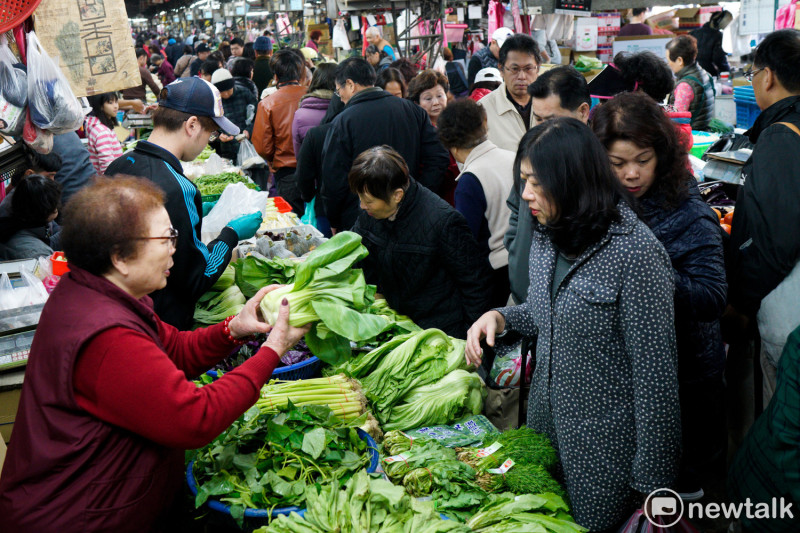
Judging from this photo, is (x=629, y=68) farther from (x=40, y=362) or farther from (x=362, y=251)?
(x=40, y=362)

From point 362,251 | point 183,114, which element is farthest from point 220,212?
point 362,251

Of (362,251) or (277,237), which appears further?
(277,237)

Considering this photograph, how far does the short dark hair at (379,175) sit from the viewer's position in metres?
3.49

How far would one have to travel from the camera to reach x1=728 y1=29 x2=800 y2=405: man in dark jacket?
9.61 ft

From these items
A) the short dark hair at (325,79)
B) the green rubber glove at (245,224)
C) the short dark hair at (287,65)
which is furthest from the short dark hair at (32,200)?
the short dark hair at (287,65)

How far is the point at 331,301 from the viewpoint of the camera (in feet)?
8.65

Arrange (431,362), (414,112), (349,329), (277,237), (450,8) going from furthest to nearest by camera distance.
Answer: (450,8) < (414,112) < (277,237) < (431,362) < (349,329)

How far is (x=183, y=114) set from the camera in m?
3.22

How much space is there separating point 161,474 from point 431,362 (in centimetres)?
149

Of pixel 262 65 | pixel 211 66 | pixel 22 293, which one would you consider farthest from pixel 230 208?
pixel 262 65

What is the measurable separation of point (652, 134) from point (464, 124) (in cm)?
171

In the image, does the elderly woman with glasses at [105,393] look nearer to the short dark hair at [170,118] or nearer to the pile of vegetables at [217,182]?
the short dark hair at [170,118]

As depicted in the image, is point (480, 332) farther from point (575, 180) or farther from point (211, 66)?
point (211, 66)

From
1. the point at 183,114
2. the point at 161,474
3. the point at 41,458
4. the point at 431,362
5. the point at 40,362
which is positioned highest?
the point at 183,114
